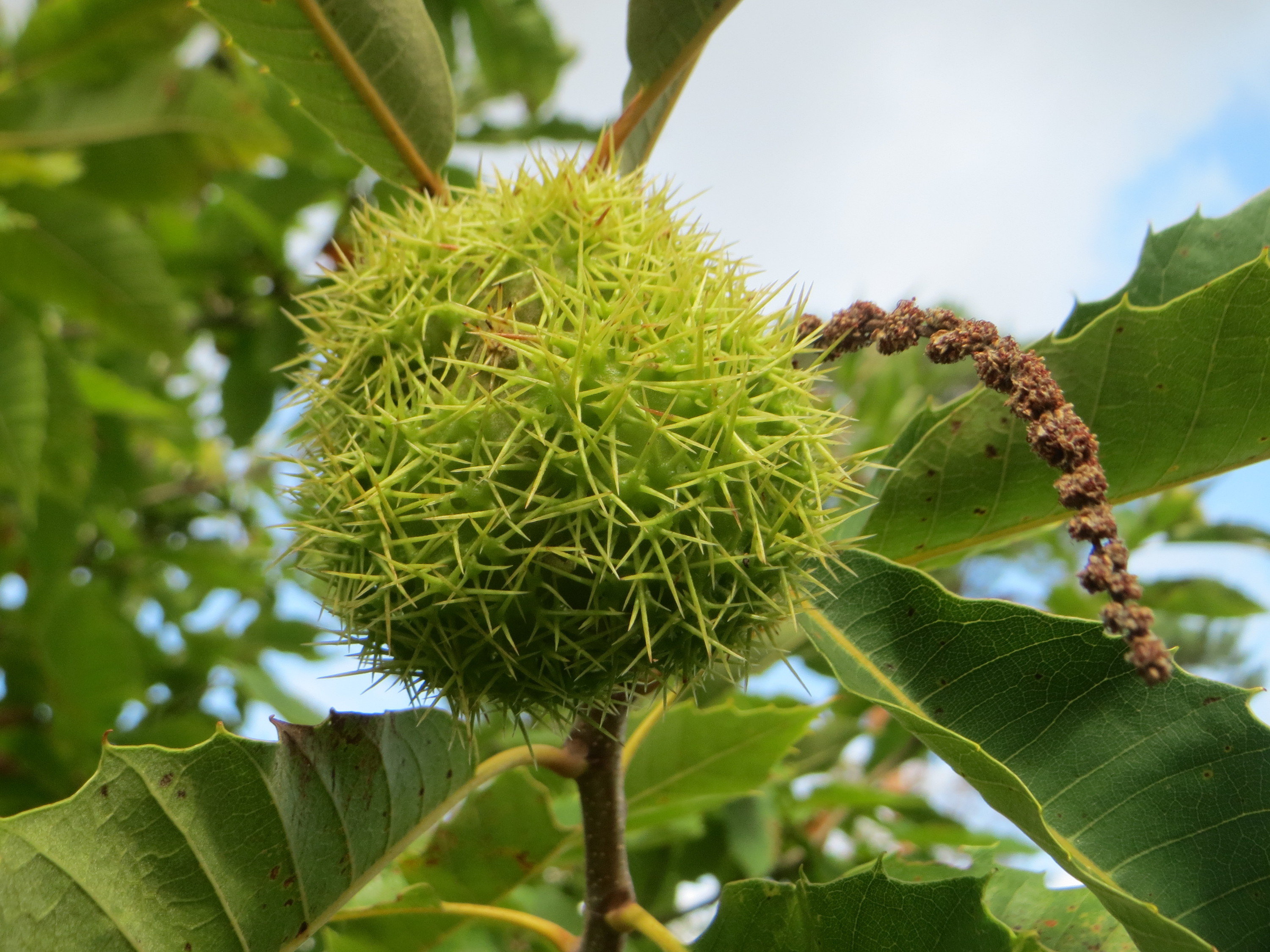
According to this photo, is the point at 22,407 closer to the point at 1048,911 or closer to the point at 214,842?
the point at 214,842

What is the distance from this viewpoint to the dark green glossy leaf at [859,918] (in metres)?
1.10

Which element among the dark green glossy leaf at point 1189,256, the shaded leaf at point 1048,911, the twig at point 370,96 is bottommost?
the shaded leaf at point 1048,911

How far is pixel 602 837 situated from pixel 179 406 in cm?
321

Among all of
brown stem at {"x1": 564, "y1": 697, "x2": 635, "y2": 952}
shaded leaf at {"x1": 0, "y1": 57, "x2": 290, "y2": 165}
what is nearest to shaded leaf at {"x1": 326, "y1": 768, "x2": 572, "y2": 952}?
brown stem at {"x1": 564, "y1": 697, "x2": 635, "y2": 952}

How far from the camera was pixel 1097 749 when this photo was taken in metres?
1.18

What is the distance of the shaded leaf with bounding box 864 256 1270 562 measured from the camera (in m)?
1.34

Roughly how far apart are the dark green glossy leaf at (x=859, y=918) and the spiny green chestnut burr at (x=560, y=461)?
1.00 ft

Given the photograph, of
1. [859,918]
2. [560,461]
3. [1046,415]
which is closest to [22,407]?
[560,461]

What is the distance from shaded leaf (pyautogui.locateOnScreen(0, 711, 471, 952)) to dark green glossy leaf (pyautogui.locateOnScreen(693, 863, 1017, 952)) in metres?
0.45

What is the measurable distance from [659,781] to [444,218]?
1.18m

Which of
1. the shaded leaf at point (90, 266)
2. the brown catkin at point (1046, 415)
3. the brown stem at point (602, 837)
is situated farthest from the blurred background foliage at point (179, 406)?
the brown catkin at point (1046, 415)

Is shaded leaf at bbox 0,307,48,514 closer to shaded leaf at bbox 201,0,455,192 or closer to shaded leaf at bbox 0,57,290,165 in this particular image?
shaded leaf at bbox 0,57,290,165

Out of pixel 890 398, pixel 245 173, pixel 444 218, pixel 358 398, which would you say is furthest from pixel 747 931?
pixel 245 173

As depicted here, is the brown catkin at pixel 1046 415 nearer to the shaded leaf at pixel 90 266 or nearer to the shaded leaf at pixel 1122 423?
the shaded leaf at pixel 1122 423
